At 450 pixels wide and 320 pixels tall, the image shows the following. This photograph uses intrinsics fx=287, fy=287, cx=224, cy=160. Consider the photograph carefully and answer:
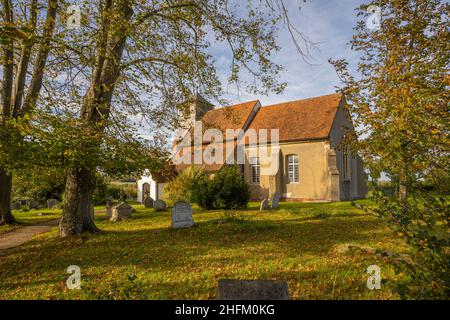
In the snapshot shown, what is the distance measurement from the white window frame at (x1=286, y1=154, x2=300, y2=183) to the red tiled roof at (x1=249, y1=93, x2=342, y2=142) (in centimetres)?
154

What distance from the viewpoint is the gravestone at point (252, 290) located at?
2.68m

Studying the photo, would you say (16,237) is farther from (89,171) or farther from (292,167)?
(292,167)

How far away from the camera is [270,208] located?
667 inches

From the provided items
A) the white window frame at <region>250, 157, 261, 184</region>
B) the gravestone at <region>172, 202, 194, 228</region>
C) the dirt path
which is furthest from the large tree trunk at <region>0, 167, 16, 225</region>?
the white window frame at <region>250, 157, 261, 184</region>

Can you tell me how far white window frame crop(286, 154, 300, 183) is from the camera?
921 inches

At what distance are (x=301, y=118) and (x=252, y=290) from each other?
22986 millimetres

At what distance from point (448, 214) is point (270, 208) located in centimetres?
1409

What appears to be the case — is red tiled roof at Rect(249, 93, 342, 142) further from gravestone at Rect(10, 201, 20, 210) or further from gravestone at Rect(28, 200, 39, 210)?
gravestone at Rect(10, 201, 20, 210)

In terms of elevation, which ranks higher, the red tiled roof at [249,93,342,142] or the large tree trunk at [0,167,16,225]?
the red tiled roof at [249,93,342,142]

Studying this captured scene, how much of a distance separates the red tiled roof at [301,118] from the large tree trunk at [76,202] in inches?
674

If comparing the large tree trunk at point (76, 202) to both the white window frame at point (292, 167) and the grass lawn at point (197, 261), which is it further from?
the white window frame at point (292, 167)

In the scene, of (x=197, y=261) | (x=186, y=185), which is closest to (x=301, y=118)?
(x=186, y=185)
